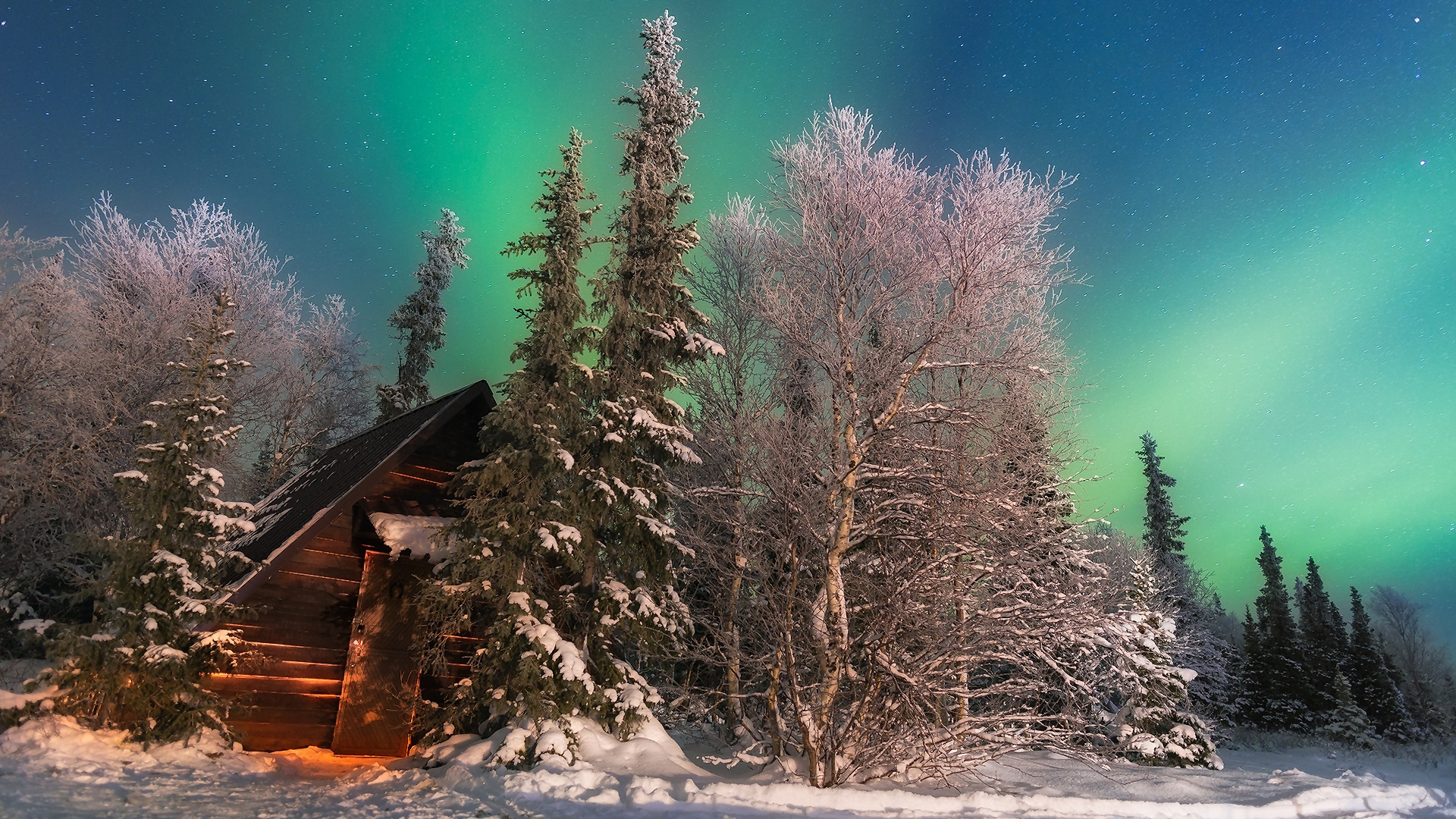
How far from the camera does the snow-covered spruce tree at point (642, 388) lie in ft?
34.2

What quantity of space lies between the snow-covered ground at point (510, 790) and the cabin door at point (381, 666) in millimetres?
583

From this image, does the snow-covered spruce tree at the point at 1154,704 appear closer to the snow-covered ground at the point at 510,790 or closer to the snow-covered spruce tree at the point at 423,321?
the snow-covered ground at the point at 510,790

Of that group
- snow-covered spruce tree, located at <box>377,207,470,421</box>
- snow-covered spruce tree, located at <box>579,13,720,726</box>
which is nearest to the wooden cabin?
snow-covered spruce tree, located at <box>579,13,720,726</box>

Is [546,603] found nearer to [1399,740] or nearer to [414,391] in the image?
[414,391]

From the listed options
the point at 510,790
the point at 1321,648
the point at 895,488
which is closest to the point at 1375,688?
the point at 1321,648

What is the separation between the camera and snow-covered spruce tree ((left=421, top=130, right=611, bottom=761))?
9.23 metres

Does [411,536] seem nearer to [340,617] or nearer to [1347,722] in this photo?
[340,617]

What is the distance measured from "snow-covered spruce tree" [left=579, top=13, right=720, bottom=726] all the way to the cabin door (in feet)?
9.98

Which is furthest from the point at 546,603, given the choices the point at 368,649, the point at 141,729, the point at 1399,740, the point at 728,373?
the point at 1399,740

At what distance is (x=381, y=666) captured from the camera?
10.9m

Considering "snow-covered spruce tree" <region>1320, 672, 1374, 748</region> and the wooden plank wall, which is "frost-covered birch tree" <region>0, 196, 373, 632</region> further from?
"snow-covered spruce tree" <region>1320, 672, 1374, 748</region>

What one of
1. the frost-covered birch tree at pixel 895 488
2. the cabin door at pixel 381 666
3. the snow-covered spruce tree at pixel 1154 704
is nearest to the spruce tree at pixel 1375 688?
the snow-covered spruce tree at pixel 1154 704

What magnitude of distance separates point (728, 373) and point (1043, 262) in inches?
275

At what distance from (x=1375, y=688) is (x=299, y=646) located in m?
48.8
